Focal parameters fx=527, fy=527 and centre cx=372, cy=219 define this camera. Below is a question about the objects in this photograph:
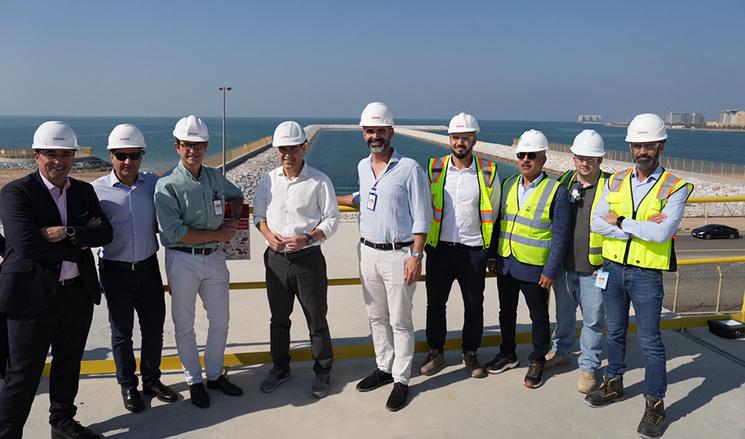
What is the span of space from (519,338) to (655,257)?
1.66 metres

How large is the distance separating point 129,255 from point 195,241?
1.45ft

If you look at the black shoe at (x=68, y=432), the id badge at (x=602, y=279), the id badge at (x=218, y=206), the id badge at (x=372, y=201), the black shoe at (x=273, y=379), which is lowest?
the black shoe at (x=68, y=432)

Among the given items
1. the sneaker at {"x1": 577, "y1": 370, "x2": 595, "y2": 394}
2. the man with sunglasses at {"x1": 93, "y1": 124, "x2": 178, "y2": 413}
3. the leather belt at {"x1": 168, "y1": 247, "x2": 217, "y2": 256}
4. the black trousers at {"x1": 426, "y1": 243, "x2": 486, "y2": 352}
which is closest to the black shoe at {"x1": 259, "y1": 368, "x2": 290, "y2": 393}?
the man with sunglasses at {"x1": 93, "y1": 124, "x2": 178, "y2": 413}

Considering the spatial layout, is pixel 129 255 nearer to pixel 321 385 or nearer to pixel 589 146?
pixel 321 385

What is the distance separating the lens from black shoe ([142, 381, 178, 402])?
12.4 feet

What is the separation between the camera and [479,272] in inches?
161

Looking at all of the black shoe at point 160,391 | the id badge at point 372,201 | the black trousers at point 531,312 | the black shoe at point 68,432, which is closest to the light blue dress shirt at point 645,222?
the black trousers at point 531,312

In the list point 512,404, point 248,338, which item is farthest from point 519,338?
point 248,338

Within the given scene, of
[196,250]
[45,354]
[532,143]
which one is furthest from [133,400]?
[532,143]

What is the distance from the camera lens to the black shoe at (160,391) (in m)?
3.78

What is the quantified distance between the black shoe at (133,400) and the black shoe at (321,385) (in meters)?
1.20

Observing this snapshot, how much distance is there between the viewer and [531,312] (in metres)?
4.21

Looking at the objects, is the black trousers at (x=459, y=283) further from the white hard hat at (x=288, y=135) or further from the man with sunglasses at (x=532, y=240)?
the white hard hat at (x=288, y=135)

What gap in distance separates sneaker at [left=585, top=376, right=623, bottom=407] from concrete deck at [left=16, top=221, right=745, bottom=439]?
0.05 meters
